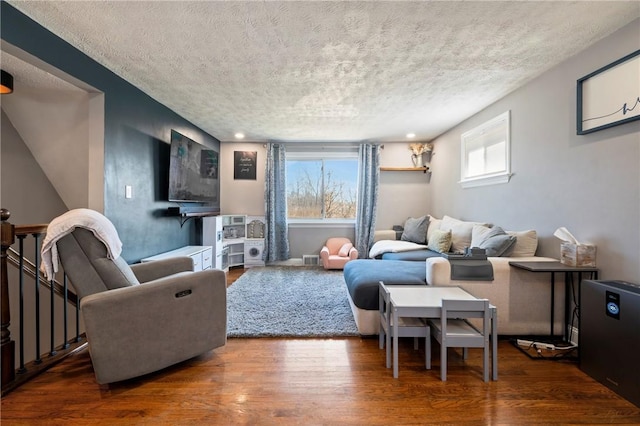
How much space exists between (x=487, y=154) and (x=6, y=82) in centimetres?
480

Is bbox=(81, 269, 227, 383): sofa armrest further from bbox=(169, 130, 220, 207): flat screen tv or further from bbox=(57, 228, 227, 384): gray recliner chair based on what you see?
bbox=(169, 130, 220, 207): flat screen tv

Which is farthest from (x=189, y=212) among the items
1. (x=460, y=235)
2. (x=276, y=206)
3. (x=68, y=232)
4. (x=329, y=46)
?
(x=460, y=235)

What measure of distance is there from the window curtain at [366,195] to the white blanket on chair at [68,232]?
3880mm

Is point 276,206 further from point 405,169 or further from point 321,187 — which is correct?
point 405,169

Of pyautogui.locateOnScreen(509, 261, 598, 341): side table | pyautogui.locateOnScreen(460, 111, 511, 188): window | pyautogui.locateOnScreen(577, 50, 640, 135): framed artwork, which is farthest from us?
pyautogui.locateOnScreen(460, 111, 511, 188): window

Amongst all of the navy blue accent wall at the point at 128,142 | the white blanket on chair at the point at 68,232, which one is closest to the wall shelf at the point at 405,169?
the navy blue accent wall at the point at 128,142

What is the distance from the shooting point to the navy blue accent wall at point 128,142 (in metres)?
1.84

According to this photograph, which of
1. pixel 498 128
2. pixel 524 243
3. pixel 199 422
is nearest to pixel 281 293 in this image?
pixel 199 422

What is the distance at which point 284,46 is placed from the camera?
2.07m

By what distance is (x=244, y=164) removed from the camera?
17.2 ft

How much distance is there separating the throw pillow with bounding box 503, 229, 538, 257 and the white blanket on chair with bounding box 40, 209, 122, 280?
3.18 meters

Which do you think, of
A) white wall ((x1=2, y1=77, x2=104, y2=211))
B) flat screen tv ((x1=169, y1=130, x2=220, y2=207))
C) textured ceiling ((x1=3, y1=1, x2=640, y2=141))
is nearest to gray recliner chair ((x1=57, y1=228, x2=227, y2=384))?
white wall ((x1=2, y1=77, x2=104, y2=211))

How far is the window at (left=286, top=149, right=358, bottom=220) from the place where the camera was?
17.3 ft

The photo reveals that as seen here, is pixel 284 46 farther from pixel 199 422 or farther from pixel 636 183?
pixel 636 183
